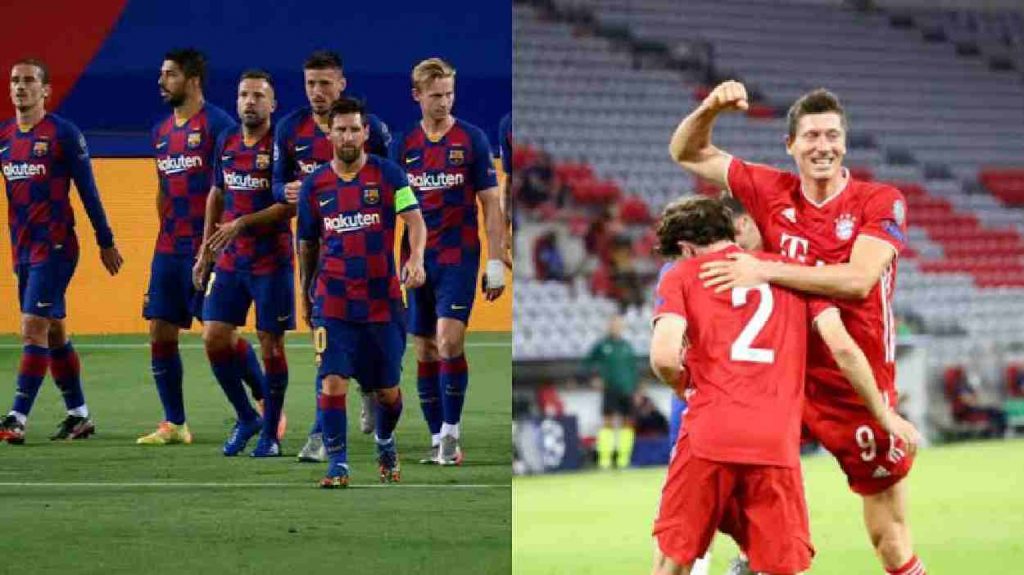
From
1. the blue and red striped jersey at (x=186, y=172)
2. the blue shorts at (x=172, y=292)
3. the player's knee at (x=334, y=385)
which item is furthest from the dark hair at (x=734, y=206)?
the blue shorts at (x=172, y=292)

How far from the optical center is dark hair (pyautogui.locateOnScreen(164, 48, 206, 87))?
21.5ft

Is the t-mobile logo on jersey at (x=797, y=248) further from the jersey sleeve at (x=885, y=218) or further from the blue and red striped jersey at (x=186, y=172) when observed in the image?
the blue and red striped jersey at (x=186, y=172)

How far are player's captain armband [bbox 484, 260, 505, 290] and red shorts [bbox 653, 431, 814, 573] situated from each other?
3160 millimetres

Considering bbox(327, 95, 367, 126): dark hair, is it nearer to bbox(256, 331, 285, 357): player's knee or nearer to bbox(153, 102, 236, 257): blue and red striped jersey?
bbox(153, 102, 236, 257): blue and red striped jersey

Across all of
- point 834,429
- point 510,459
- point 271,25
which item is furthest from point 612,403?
point 834,429

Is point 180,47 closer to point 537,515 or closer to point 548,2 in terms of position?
point 537,515

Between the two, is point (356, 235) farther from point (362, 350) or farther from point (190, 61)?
A: point (190, 61)

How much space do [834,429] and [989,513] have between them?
12.8ft

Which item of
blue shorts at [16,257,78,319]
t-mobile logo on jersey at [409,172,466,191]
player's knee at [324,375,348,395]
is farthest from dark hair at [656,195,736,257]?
blue shorts at [16,257,78,319]

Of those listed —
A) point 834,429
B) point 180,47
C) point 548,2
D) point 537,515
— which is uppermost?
point 548,2

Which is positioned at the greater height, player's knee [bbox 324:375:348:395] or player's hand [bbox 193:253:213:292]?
player's hand [bbox 193:253:213:292]

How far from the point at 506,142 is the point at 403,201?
1.46 metres

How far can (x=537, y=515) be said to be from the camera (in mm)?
7656

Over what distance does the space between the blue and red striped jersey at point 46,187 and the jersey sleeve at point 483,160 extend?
5.18 ft
